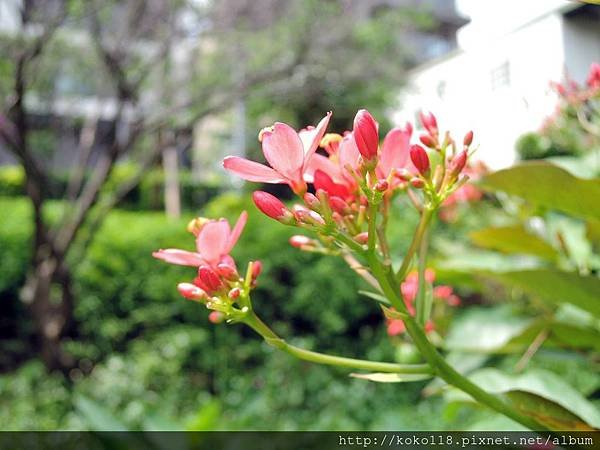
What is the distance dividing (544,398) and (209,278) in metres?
0.26

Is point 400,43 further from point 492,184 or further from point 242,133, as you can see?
point 492,184

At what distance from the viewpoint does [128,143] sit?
363 centimetres

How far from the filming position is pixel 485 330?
3.66ft

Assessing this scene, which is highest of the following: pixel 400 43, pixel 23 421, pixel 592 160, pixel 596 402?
pixel 592 160

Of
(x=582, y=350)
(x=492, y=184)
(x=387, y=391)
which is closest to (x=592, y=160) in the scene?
(x=582, y=350)

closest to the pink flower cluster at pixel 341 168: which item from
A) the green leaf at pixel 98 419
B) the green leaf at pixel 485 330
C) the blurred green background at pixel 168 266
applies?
the green leaf at pixel 485 330

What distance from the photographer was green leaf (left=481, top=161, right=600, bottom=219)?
0.58 metres

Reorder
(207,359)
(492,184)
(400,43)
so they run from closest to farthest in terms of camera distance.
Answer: (492,184), (207,359), (400,43)

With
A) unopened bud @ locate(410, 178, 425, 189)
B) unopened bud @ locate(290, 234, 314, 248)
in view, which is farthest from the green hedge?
unopened bud @ locate(410, 178, 425, 189)

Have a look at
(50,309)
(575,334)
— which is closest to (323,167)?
(575,334)

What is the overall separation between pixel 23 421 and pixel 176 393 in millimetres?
825

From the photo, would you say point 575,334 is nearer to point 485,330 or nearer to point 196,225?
point 485,330

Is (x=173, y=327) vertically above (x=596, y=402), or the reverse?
(x=596, y=402)

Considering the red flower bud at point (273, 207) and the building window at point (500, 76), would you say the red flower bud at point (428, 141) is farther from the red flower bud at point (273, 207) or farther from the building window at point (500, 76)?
the building window at point (500, 76)
